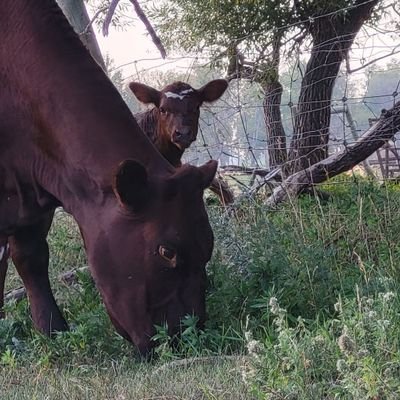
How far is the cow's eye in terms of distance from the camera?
4.36 metres

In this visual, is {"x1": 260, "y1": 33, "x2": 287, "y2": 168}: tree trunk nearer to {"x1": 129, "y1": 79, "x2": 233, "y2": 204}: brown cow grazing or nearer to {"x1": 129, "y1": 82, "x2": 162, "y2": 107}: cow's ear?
{"x1": 129, "y1": 79, "x2": 233, "y2": 204}: brown cow grazing

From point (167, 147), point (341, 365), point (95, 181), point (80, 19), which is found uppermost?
point (80, 19)

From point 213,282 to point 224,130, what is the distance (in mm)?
3902

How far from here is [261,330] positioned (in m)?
4.83

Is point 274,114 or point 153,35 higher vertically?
point 153,35

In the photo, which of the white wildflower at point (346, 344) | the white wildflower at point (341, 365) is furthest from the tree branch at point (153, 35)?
the white wildflower at point (341, 365)

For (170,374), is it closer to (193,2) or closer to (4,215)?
(4,215)

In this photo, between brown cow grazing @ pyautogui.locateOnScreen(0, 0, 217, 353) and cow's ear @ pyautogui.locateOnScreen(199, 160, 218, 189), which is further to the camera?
cow's ear @ pyautogui.locateOnScreen(199, 160, 218, 189)

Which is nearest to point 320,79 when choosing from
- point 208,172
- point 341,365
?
point 208,172

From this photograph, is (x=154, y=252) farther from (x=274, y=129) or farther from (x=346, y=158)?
(x=274, y=129)

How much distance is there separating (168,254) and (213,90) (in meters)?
5.44

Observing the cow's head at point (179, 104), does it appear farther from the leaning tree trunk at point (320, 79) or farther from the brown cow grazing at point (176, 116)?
the leaning tree trunk at point (320, 79)

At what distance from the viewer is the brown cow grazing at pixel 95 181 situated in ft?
14.5

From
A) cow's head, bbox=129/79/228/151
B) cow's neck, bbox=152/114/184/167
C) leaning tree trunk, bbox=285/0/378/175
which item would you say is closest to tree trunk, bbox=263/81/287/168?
leaning tree trunk, bbox=285/0/378/175
